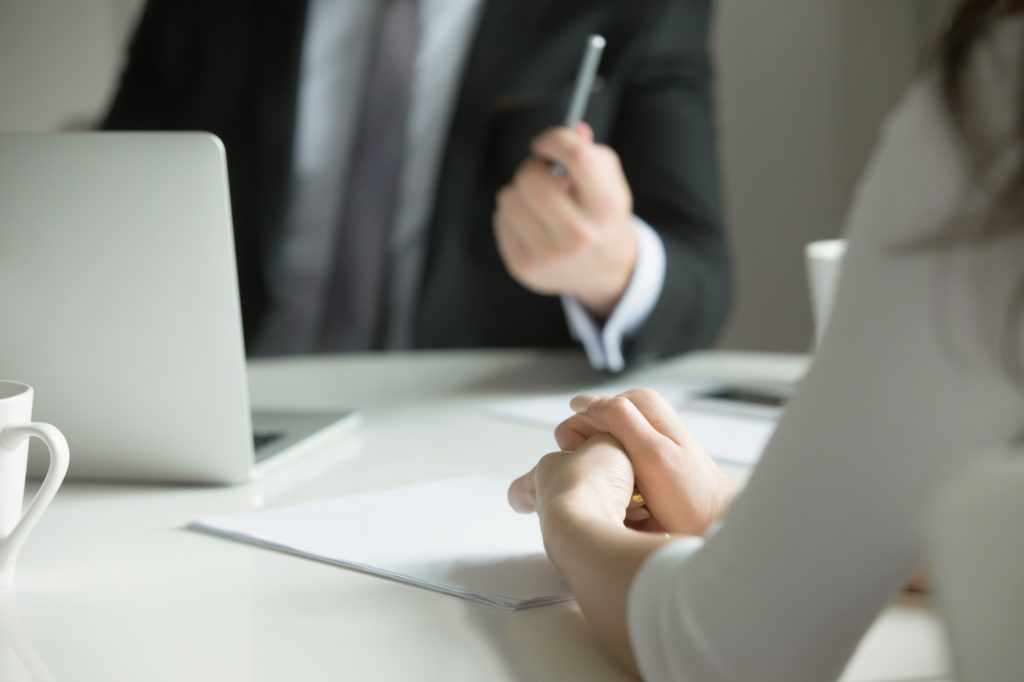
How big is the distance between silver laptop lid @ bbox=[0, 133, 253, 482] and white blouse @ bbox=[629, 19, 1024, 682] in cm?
40

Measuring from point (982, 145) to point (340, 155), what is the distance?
4.75ft

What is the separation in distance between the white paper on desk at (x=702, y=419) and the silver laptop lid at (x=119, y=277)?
0.99 ft

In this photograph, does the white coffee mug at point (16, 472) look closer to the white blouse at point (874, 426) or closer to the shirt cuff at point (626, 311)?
the white blouse at point (874, 426)

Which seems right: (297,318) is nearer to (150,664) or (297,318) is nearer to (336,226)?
(336,226)

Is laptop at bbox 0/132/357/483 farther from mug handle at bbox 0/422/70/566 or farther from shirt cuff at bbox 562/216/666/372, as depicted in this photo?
shirt cuff at bbox 562/216/666/372

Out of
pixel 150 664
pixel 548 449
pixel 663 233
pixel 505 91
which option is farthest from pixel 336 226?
pixel 150 664

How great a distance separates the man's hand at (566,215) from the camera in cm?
112

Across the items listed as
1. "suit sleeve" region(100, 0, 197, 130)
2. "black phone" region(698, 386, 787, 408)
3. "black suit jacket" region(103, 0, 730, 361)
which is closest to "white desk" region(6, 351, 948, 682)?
"black phone" region(698, 386, 787, 408)

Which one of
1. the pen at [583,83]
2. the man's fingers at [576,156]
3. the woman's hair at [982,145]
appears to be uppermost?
the woman's hair at [982,145]

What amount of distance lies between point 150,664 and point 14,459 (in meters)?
0.16

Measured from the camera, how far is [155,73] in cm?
170

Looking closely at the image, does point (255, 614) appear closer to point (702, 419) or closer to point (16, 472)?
point (16, 472)

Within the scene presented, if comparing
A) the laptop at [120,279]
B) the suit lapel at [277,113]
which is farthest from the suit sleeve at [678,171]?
the laptop at [120,279]

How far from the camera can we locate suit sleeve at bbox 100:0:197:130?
5.46ft
